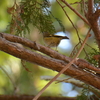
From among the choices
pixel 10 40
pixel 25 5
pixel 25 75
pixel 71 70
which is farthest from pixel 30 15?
pixel 25 75

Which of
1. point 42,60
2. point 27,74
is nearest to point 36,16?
point 42,60

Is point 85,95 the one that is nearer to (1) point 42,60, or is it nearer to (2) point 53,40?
(1) point 42,60

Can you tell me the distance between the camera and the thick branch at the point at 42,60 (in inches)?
28.9

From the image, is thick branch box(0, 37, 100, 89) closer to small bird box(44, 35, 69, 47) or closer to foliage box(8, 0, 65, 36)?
foliage box(8, 0, 65, 36)

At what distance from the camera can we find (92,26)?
67cm

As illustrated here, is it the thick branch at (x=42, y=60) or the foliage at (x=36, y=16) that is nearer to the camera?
the thick branch at (x=42, y=60)

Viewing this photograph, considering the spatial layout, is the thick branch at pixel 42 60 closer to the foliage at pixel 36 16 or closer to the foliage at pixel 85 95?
the foliage at pixel 85 95

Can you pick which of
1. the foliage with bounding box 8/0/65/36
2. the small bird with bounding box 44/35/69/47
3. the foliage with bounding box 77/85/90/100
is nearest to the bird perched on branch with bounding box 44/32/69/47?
the small bird with bounding box 44/35/69/47

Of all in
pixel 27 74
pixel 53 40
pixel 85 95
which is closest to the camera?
pixel 85 95

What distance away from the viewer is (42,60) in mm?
749

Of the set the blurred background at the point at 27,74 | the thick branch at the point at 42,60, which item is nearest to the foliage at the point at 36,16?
the thick branch at the point at 42,60

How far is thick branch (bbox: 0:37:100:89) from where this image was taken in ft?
2.40

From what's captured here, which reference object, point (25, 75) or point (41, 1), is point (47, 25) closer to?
point (41, 1)

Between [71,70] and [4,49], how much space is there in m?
0.21
